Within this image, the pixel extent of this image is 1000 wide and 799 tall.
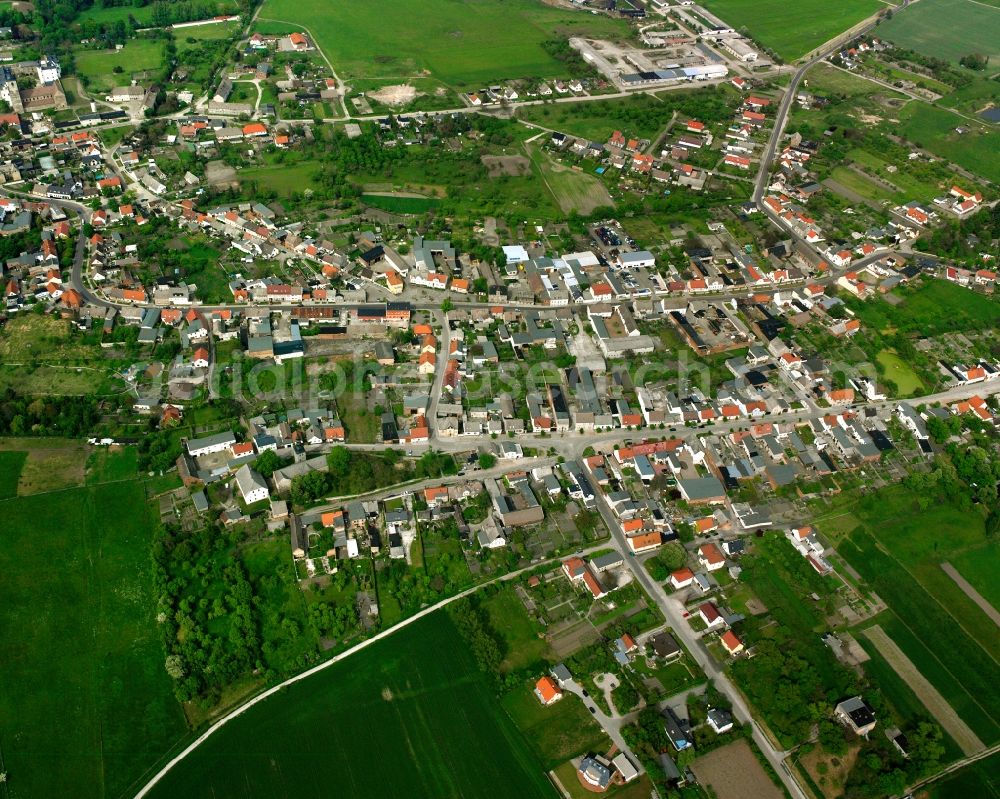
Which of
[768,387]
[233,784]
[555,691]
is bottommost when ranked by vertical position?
[233,784]

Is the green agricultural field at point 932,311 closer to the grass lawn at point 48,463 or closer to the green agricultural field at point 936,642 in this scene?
the green agricultural field at point 936,642

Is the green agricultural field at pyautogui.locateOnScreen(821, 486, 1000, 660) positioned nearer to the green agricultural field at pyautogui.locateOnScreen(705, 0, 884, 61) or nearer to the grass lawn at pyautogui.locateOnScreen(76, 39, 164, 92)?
the green agricultural field at pyautogui.locateOnScreen(705, 0, 884, 61)

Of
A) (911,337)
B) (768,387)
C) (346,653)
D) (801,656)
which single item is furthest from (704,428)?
(346,653)

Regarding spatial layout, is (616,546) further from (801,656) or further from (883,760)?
(883,760)

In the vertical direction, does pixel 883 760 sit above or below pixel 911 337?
below

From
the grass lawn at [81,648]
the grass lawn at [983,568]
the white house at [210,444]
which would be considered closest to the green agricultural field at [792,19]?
the grass lawn at [983,568]

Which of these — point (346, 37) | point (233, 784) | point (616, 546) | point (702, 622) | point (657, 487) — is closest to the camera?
point (233, 784)

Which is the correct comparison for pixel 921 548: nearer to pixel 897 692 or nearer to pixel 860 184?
pixel 897 692
